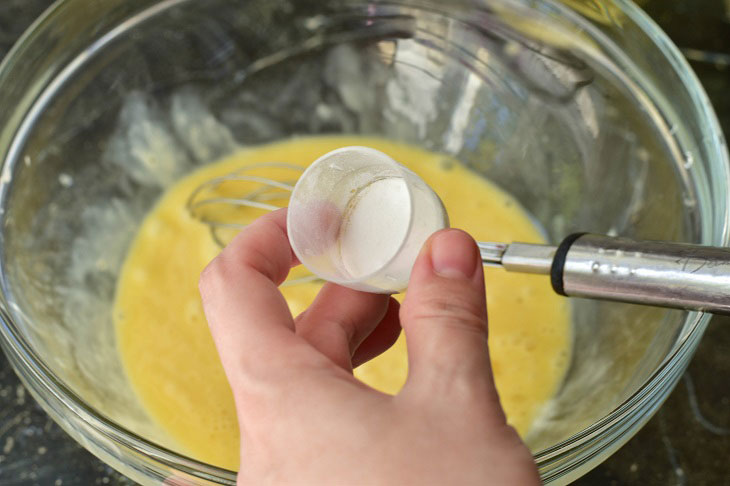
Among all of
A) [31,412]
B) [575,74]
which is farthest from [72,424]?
[575,74]

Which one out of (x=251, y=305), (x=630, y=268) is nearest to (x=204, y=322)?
(x=251, y=305)

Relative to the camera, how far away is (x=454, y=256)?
1.91ft

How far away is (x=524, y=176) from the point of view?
1130 millimetres

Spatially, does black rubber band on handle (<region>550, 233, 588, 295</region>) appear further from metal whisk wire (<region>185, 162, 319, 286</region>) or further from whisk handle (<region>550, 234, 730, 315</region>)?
metal whisk wire (<region>185, 162, 319, 286</region>)

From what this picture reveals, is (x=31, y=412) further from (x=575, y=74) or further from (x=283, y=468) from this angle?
(x=575, y=74)

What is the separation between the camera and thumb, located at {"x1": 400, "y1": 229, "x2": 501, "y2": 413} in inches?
20.9

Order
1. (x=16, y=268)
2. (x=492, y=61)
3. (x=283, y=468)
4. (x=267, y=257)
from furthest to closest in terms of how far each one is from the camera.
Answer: (x=492, y=61)
(x=16, y=268)
(x=267, y=257)
(x=283, y=468)

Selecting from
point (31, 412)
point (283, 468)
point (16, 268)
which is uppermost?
point (16, 268)

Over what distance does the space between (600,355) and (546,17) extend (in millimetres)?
426

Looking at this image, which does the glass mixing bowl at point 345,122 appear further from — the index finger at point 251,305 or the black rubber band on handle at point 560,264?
the index finger at point 251,305

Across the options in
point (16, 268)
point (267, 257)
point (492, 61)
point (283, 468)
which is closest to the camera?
point (283, 468)

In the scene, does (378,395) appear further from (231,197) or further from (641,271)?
(231,197)

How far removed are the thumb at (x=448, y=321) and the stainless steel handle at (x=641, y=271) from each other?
130 millimetres

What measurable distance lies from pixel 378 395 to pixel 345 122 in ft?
2.33
